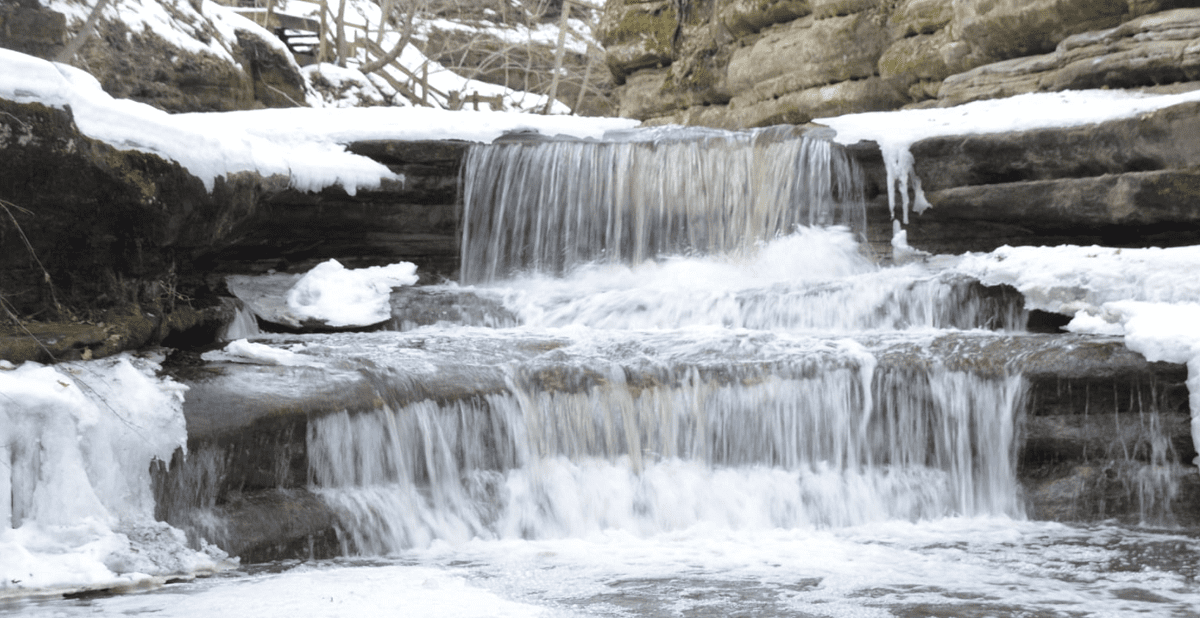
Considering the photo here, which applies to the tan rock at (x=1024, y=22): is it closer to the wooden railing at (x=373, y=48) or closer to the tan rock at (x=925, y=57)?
the tan rock at (x=925, y=57)

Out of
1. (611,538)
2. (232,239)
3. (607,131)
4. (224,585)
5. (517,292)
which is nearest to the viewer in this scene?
(224,585)

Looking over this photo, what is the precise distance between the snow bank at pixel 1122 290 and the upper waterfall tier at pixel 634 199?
2.05 m

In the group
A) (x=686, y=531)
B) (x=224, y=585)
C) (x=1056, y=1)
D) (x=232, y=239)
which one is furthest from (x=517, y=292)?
(x=1056, y=1)

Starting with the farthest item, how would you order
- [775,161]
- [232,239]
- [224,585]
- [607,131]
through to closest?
[607,131]
[775,161]
[232,239]
[224,585]

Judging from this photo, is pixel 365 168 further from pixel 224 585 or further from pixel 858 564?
pixel 858 564

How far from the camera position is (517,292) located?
7.78 meters

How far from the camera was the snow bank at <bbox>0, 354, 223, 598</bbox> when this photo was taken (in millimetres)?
3766

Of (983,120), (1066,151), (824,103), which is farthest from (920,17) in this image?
(1066,151)

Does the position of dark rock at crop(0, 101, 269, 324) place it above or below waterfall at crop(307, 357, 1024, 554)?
above

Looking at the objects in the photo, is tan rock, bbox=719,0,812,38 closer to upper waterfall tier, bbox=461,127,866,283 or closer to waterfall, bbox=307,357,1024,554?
upper waterfall tier, bbox=461,127,866,283

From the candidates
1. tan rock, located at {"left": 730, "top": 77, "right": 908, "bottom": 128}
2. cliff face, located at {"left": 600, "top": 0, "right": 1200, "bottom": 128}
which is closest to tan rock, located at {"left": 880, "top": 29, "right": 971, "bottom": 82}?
cliff face, located at {"left": 600, "top": 0, "right": 1200, "bottom": 128}

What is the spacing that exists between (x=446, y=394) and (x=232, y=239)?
113 inches

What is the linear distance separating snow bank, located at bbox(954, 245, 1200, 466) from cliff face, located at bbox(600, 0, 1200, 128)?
2.95 meters

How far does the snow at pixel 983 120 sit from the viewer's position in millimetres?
7480
